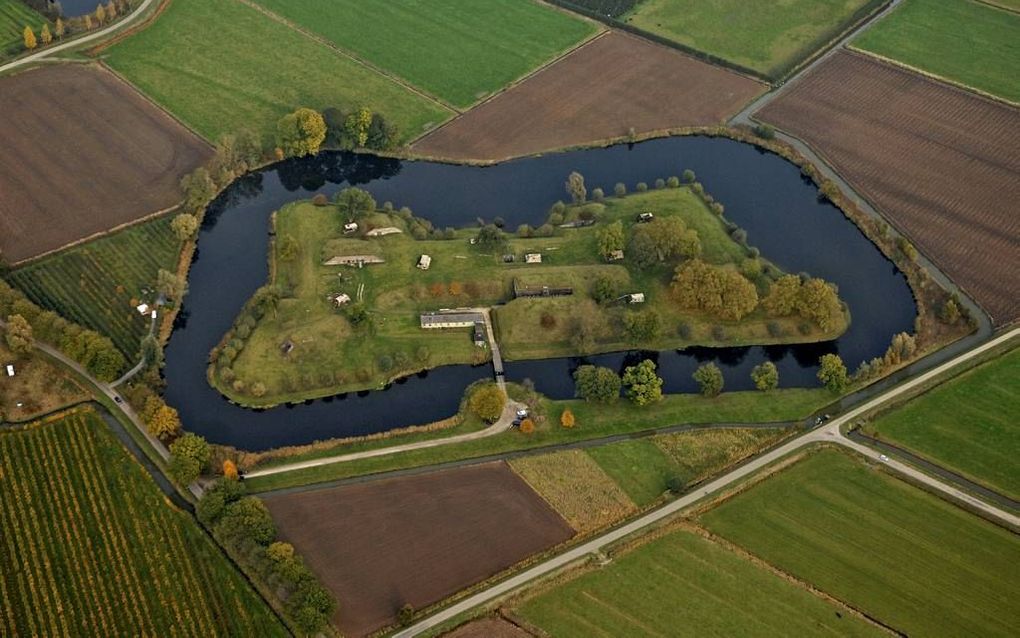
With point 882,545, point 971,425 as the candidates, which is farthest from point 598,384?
point 971,425

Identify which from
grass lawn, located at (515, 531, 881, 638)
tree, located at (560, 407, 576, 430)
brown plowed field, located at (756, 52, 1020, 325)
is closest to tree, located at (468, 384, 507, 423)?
tree, located at (560, 407, 576, 430)

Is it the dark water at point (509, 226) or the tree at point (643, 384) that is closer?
the tree at point (643, 384)

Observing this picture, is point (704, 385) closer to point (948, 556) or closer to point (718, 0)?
point (948, 556)

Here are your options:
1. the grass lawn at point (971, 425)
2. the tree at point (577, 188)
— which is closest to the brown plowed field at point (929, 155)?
the grass lawn at point (971, 425)

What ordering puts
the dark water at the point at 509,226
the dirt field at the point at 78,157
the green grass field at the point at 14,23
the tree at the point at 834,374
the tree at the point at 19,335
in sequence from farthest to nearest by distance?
the green grass field at the point at 14,23 < the dirt field at the point at 78,157 < the tree at the point at 834,374 < the tree at the point at 19,335 < the dark water at the point at 509,226

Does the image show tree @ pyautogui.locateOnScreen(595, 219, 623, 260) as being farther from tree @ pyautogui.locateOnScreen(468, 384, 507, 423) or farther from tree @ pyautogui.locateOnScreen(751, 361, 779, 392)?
tree @ pyautogui.locateOnScreen(468, 384, 507, 423)

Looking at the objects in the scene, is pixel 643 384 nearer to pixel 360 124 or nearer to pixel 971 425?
pixel 971 425

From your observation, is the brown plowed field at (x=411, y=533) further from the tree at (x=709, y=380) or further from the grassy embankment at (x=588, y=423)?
the tree at (x=709, y=380)
